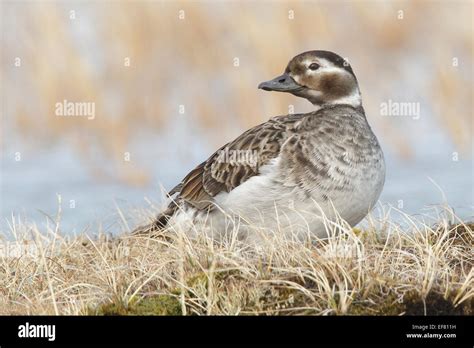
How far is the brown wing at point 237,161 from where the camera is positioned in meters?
7.89

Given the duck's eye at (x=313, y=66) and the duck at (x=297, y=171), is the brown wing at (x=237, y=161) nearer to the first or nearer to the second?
the duck at (x=297, y=171)

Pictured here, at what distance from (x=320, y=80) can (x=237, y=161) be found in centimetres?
107

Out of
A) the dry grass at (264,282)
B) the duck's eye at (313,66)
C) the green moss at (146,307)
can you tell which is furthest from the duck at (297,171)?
the green moss at (146,307)

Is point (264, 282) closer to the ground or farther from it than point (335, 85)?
closer to the ground

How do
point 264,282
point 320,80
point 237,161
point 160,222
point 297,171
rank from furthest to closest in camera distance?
1. point 160,222
2. point 320,80
3. point 237,161
4. point 297,171
5. point 264,282

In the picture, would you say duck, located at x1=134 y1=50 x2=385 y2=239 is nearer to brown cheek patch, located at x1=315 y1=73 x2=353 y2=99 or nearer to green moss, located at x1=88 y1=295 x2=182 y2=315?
brown cheek patch, located at x1=315 y1=73 x2=353 y2=99

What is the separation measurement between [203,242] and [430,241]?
1.81 metres

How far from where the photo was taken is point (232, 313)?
5879 mm

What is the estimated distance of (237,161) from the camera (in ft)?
26.4

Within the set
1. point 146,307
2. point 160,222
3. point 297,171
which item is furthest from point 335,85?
point 146,307

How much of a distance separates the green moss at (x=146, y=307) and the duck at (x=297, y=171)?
3.87 feet

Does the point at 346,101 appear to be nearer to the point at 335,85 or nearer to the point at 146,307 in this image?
the point at 335,85

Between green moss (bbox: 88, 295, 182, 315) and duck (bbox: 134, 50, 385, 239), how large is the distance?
3.87 feet
